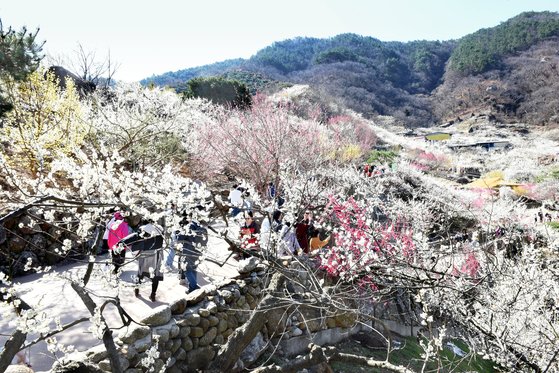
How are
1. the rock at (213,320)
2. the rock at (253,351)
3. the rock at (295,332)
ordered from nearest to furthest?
1. the rock at (213,320)
2. the rock at (253,351)
3. the rock at (295,332)

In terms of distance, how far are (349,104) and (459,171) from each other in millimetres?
24713

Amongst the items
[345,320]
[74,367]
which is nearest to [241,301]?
[345,320]

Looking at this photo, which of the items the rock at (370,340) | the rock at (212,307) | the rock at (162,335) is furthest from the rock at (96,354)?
the rock at (370,340)

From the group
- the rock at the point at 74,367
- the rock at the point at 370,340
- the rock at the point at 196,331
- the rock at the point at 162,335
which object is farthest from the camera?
the rock at the point at 370,340

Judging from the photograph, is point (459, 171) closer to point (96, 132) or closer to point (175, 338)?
point (96, 132)

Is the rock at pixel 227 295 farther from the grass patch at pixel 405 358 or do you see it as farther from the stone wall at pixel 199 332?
the grass patch at pixel 405 358

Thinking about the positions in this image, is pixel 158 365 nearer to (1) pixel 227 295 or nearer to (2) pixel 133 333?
(2) pixel 133 333

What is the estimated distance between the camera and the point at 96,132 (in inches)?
412

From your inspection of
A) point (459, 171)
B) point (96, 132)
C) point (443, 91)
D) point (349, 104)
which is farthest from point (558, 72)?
point (96, 132)

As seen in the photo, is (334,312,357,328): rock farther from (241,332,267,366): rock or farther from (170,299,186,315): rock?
(170,299,186,315): rock

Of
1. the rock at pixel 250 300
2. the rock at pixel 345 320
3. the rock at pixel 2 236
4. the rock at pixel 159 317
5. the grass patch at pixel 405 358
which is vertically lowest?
the grass patch at pixel 405 358

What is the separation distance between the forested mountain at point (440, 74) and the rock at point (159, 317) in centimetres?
4115

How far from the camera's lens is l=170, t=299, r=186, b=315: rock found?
15.6 ft

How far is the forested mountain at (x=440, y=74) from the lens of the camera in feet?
181
